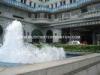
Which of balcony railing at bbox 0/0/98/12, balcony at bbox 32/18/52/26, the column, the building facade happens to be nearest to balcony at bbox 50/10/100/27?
the building facade

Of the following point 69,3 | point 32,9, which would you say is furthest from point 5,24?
point 69,3

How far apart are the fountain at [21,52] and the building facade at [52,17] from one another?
70.2 feet

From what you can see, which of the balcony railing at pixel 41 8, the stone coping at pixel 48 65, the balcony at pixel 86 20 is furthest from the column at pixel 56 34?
the stone coping at pixel 48 65

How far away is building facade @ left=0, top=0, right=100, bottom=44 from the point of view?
123 feet

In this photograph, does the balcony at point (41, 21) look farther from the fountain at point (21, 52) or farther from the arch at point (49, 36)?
the fountain at point (21, 52)

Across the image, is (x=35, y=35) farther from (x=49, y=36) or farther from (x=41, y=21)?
(x=49, y=36)

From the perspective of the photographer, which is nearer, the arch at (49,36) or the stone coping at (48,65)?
the stone coping at (48,65)

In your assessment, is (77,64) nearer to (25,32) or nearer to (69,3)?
(25,32)

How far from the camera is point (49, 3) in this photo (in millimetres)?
50656

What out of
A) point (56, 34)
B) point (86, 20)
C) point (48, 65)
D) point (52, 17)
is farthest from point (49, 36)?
point (48, 65)

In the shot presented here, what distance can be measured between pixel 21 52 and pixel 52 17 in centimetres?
3754

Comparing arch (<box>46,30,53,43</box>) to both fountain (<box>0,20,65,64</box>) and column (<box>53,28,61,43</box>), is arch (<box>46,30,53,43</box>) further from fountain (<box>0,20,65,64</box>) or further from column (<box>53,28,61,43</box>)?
fountain (<box>0,20,65,64</box>)

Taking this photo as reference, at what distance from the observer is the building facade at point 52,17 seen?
37.4 m

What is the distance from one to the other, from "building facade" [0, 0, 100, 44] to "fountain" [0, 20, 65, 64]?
21.4 m
